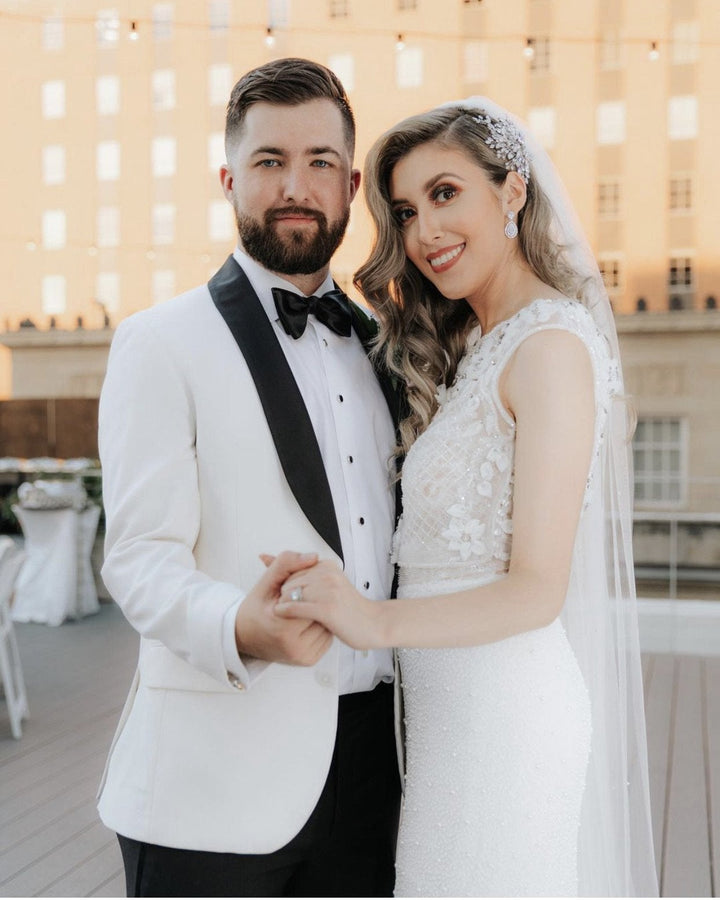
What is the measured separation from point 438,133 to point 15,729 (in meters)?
3.61

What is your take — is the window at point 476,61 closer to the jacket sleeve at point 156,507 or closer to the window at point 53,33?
the window at point 53,33

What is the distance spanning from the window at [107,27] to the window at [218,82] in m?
0.91

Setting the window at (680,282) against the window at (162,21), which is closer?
the window at (680,282)

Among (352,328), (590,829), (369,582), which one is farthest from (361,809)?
(352,328)

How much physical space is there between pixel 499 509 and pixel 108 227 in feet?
27.6

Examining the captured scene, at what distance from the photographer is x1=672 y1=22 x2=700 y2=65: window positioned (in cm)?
792

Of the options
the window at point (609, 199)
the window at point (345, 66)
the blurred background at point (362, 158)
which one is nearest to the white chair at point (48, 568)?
the blurred background at point (362, 158)

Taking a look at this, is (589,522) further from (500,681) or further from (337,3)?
(337,3)

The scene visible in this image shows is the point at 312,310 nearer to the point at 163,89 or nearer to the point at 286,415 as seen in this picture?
the point at 286,415

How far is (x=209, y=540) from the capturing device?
1533 millimetres

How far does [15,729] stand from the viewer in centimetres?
438

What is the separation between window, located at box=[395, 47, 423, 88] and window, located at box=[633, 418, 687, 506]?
3.48 meters

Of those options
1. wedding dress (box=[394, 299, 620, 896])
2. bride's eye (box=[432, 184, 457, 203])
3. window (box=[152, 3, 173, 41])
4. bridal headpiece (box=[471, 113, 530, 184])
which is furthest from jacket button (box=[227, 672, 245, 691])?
window (box=[152, 3, 173, 41])

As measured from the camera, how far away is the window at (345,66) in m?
8.48
